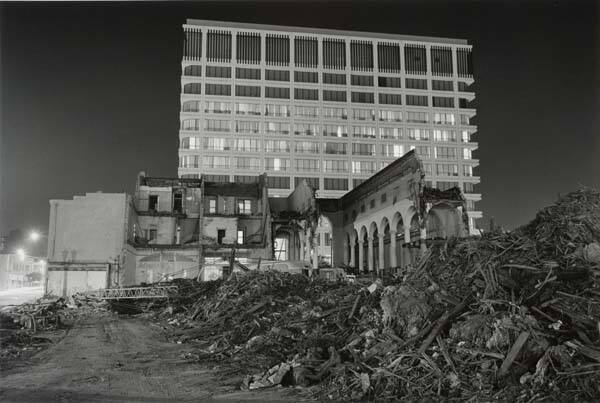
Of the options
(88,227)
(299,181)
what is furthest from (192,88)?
(88,227)

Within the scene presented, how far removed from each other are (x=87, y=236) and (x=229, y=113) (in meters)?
43.7

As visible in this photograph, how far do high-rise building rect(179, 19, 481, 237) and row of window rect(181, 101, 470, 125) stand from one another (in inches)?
6.6

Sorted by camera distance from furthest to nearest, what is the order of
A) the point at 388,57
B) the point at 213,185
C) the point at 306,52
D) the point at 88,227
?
the point at 388,57
the point at 306,52
the point at 213,185
the point at 88,227

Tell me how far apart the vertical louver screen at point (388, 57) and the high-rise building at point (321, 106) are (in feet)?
0.58

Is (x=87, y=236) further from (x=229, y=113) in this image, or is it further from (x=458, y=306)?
(x=229, y=113)

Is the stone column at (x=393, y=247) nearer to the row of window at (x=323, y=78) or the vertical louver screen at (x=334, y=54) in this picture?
the row of window at (x=323, y=78)

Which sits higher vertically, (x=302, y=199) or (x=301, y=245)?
(x=302, y=199)

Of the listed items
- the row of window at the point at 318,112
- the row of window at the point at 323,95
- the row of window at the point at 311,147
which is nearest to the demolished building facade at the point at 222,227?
the row of window at the point at 311,147

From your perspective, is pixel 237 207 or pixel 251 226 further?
pixel 237 207

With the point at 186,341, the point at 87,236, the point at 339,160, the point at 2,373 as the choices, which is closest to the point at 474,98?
the point at 339,160

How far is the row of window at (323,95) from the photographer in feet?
256

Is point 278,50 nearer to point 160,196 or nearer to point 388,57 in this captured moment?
point 388,57

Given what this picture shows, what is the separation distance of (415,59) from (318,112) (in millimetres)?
20976

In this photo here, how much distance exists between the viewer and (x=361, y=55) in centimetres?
8512
